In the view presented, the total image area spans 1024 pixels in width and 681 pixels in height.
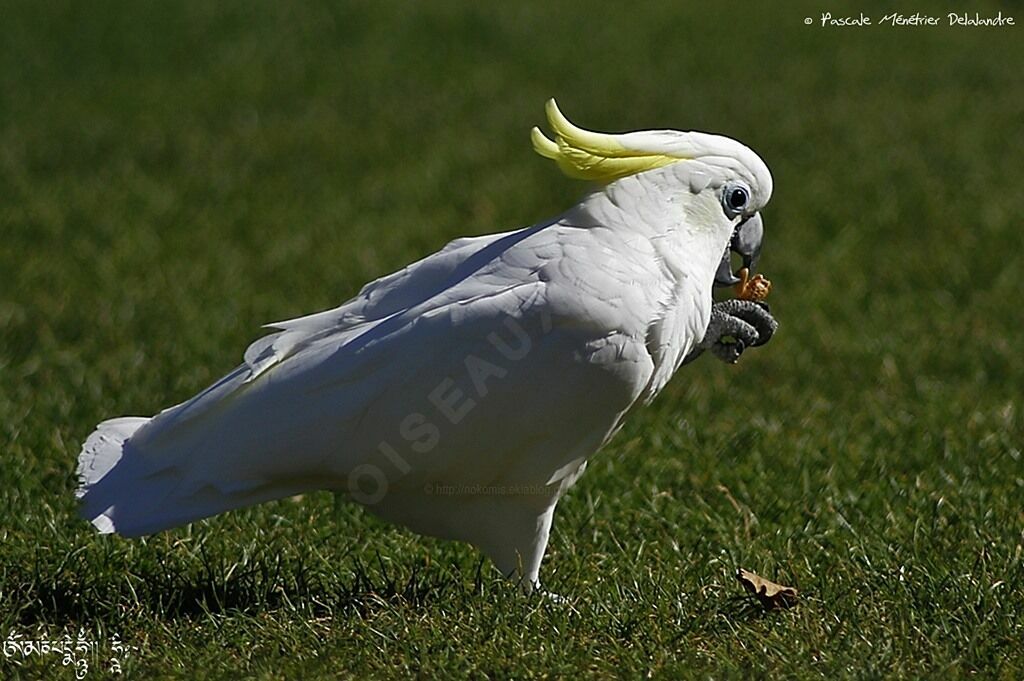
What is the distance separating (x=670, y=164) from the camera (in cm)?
319

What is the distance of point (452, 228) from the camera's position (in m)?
6.83

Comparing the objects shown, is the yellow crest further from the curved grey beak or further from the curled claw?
the curled claw

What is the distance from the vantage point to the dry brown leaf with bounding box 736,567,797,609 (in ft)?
10.2

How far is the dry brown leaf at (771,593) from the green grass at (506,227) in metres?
0.05

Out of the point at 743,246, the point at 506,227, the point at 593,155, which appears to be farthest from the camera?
the point at 506,227

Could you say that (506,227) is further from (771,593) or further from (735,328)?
(771,593)

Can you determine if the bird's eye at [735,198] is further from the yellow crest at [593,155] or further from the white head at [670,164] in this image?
the yellow crest at [593,155]

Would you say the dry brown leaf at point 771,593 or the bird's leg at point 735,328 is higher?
the bird's leg at point 735,328

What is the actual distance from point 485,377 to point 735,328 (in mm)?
757


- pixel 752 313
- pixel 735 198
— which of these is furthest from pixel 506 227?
pixel 735 198

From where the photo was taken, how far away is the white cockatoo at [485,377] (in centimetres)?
299

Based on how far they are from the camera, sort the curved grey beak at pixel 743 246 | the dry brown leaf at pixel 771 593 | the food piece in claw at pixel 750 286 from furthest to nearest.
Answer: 1. the food piece in claw at pixel 750 286
2. the curved grey beak at pixel 743 246
3. the dry brown leaf at pixel 771 593

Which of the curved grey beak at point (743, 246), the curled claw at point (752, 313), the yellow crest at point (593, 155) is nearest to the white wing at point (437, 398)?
the yellow crest at point (593, 155)

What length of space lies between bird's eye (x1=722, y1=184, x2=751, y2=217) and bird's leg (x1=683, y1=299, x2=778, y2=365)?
279mm
